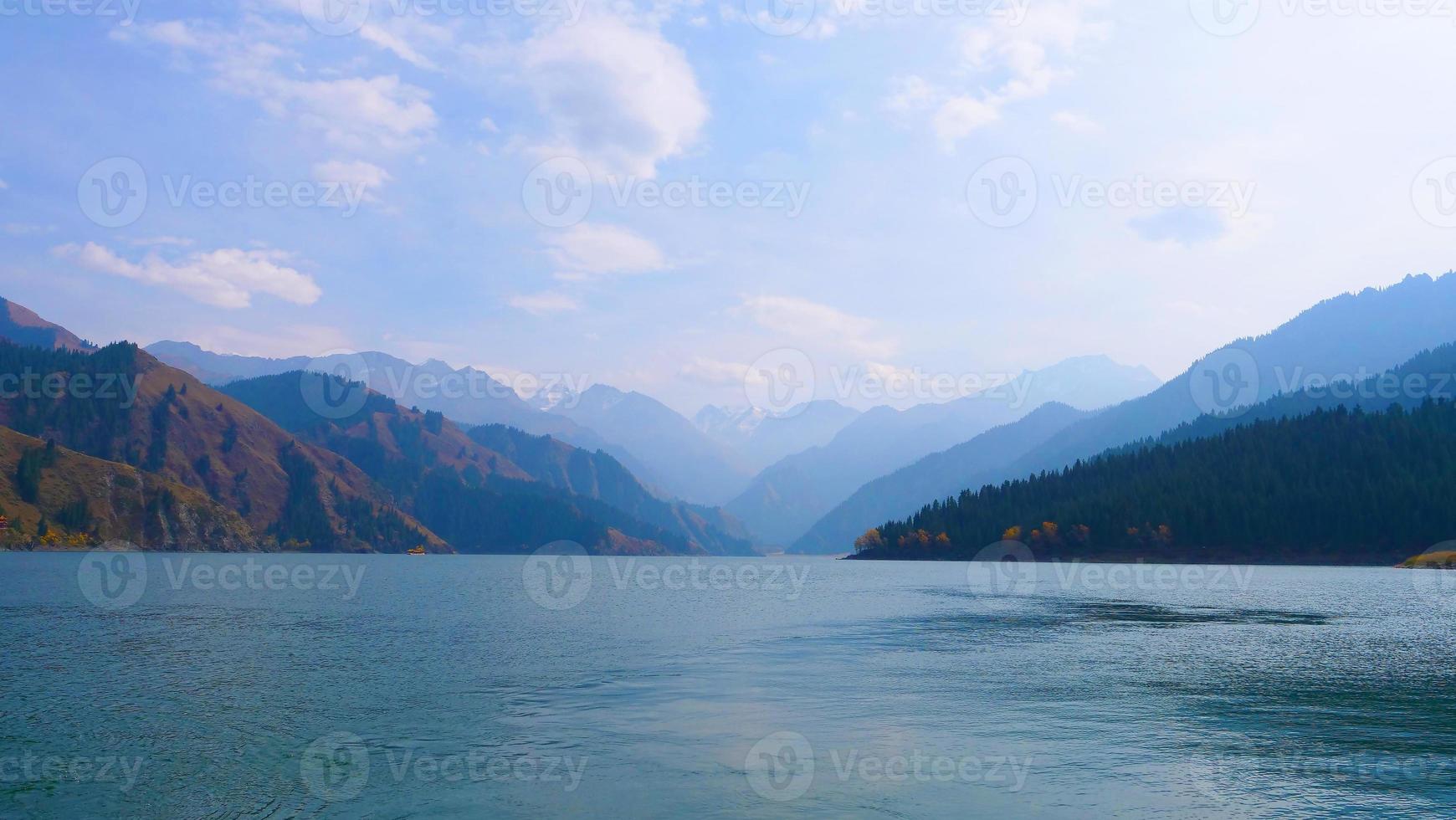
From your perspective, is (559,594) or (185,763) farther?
(559,594)

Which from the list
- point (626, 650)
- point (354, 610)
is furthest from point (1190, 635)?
point (354, 610)

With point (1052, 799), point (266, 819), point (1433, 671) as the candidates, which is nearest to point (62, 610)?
point (266, 819)

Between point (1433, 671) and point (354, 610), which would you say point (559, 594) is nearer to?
point (354, 610)

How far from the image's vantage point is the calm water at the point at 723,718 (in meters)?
35.1

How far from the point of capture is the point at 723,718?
5028 centimetres

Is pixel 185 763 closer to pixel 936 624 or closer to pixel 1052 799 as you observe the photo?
pixel 1052 799

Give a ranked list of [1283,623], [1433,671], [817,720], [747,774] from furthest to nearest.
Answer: [1283,623] → [1433,671] → [817,720] → [747,774]

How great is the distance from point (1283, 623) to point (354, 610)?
113 meters

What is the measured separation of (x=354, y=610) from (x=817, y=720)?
302ft

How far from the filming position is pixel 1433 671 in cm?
6462

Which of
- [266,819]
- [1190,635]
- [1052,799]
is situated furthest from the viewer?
[1190,635]

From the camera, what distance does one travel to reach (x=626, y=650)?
81.9 meters

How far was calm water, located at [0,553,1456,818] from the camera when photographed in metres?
35.1

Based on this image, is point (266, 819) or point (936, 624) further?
point (936, 624)
